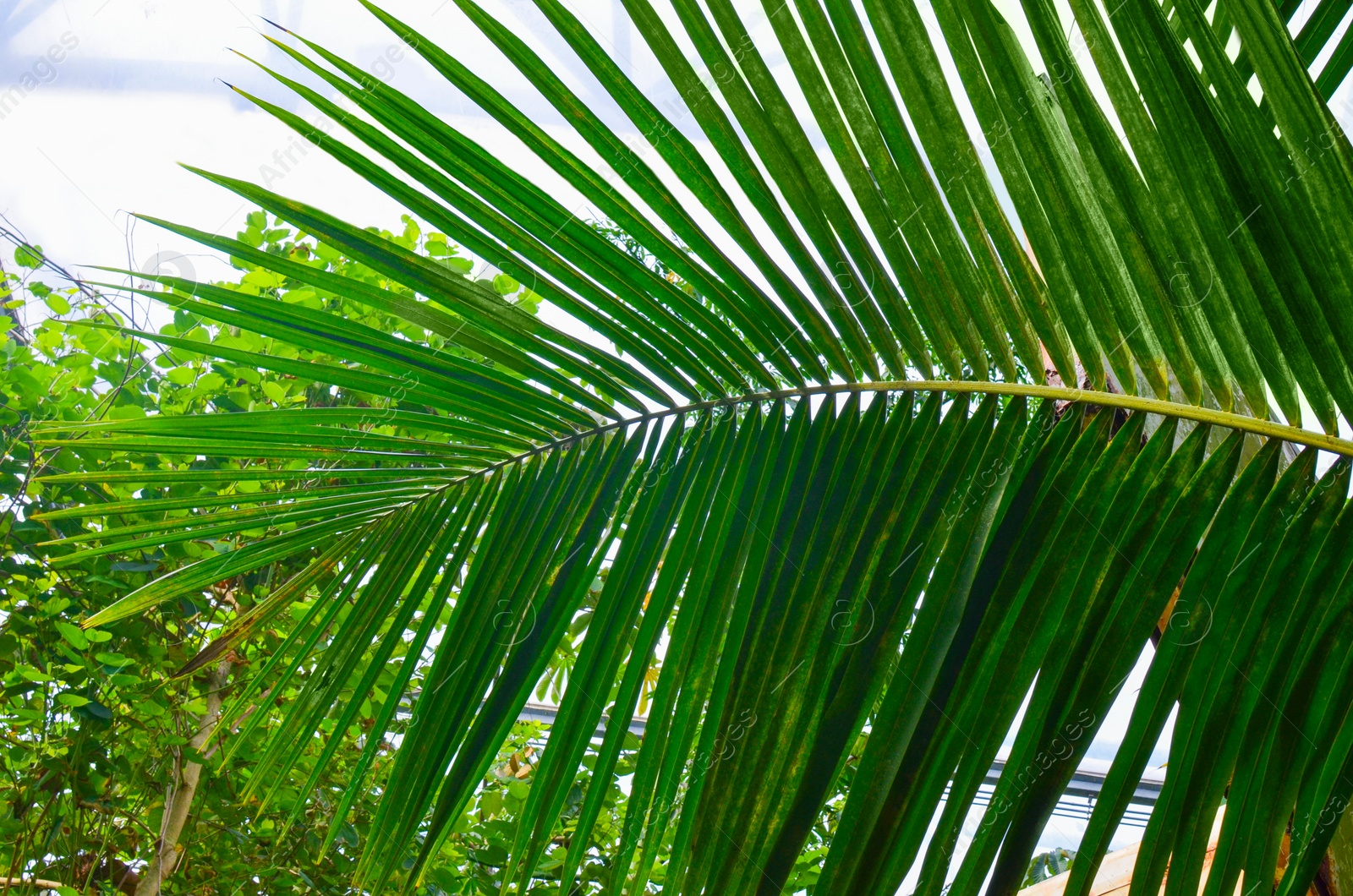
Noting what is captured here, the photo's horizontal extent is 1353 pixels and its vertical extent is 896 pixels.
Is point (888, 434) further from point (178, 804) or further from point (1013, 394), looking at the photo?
point (178, 804)

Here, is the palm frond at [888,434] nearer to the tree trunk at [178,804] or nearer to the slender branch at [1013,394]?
the slender branch at [1013,394]

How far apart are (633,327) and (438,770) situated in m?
0.39

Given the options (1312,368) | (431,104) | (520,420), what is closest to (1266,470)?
(1312,368)

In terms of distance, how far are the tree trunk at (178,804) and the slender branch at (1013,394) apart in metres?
1.61

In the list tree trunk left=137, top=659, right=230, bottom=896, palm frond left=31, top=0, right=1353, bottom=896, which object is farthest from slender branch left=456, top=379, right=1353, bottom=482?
tree trunk left=137, top=659, right=230, bottom=896

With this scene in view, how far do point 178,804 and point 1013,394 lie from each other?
2224mm

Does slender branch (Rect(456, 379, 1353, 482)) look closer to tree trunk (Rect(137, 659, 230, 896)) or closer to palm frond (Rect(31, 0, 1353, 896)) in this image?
palm frond (Rect(31, 0, 1353, 896))

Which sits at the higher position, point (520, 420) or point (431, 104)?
point (431, 104)

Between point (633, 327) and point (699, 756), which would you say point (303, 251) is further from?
point (699, 756)

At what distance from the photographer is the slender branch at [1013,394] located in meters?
0.51

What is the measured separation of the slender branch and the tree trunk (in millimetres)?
1607

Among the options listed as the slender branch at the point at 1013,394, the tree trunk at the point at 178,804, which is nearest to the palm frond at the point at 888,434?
the slender branch at the point at 1013,394

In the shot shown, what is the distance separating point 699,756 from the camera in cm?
64

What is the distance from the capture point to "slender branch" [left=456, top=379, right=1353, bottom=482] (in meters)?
0.51
